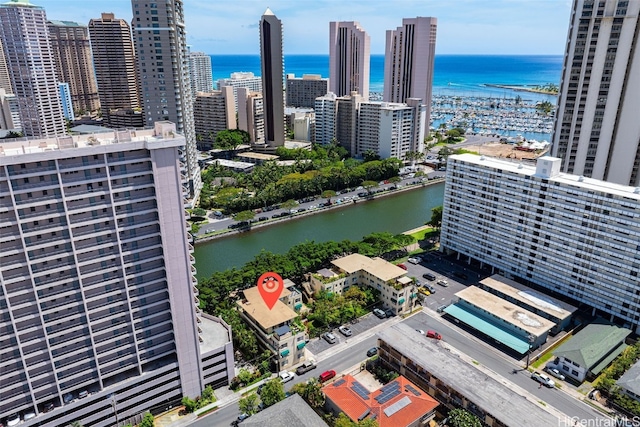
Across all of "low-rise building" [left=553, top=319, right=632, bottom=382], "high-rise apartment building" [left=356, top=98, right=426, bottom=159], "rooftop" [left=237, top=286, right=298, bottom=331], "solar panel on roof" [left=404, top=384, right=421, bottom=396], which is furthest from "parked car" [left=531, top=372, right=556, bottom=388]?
"high-rise apartment building" [left=356, top=98, right=426, bottom=159]

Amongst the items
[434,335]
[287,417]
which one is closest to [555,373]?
[434,335]

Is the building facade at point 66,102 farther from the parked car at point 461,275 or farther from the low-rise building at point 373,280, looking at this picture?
the parked car at point 461,275

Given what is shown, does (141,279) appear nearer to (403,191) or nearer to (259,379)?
(259,379)

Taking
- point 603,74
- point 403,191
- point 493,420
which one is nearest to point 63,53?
point 403,191

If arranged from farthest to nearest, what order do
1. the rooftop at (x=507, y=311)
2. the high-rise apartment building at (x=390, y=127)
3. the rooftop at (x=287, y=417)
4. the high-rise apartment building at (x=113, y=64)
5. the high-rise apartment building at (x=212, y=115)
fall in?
the high-rise apartment building at (x=212, y=115), the high-rise apartment building at (x=113, y=64), the high-rise apartment building at (x=390, y=127), the rooftop at (x=507, y=311), the rooftop at (x=287, y=417)

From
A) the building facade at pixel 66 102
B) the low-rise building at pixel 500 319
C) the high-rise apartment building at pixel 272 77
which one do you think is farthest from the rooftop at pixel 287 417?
the building facade at pixel 66 102

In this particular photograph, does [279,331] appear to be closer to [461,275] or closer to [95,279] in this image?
[95,279]

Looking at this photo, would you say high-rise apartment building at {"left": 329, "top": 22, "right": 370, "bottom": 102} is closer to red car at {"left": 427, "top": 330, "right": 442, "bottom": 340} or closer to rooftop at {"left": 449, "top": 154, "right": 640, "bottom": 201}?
rooftop at {"left": 449, "top": 154, "right": 640, "bottom": 201}
